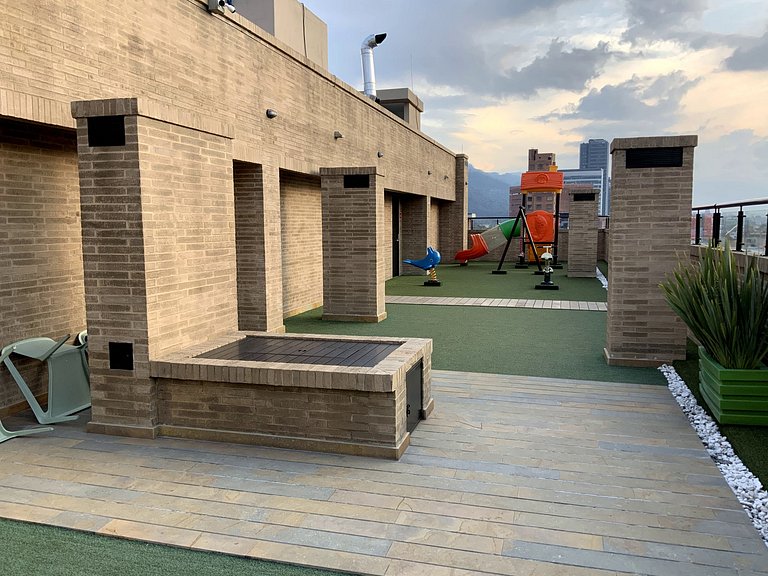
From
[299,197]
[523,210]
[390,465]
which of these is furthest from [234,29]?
[523,210]

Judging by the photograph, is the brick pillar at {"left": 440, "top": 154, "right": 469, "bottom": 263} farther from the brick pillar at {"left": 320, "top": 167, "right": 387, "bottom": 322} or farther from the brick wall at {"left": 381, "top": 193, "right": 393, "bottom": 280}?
the brick pillar at {"left": 320, "top": 167, "right": 387, "bottom": 322}

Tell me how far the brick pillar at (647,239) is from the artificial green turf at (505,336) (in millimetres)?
403

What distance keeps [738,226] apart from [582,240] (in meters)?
11.7

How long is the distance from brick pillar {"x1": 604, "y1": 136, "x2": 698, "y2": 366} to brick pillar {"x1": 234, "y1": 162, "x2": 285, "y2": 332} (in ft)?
17.0

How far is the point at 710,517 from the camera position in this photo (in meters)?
3.60

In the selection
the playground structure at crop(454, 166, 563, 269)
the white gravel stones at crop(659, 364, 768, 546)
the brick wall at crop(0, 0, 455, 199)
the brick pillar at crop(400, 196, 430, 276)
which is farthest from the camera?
the playground structure at crop(454, 166, 563, 269)

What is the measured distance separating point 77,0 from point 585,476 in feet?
20.0

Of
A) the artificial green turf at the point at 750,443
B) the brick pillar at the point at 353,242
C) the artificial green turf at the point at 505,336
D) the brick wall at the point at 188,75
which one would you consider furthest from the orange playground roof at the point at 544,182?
the artificial green turf at the point at 750,443

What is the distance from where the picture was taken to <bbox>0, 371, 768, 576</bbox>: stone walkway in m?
3.22

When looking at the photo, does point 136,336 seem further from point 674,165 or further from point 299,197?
point 299,197

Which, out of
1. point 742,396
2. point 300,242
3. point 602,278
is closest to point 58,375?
point 742,396

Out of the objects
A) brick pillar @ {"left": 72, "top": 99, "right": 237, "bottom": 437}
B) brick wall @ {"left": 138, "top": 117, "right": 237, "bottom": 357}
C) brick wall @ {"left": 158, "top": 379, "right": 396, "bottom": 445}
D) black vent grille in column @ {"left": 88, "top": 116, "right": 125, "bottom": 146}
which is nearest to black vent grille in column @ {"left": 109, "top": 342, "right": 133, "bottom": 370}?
brick pillar @ {"left": 72, "top": 99, "right": 237, "bottom": 437}

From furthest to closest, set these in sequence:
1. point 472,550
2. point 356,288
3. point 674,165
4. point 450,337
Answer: point 356,288
point 450,337
point 674,165
point 472,550

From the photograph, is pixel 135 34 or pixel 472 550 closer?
pixel 472 550
